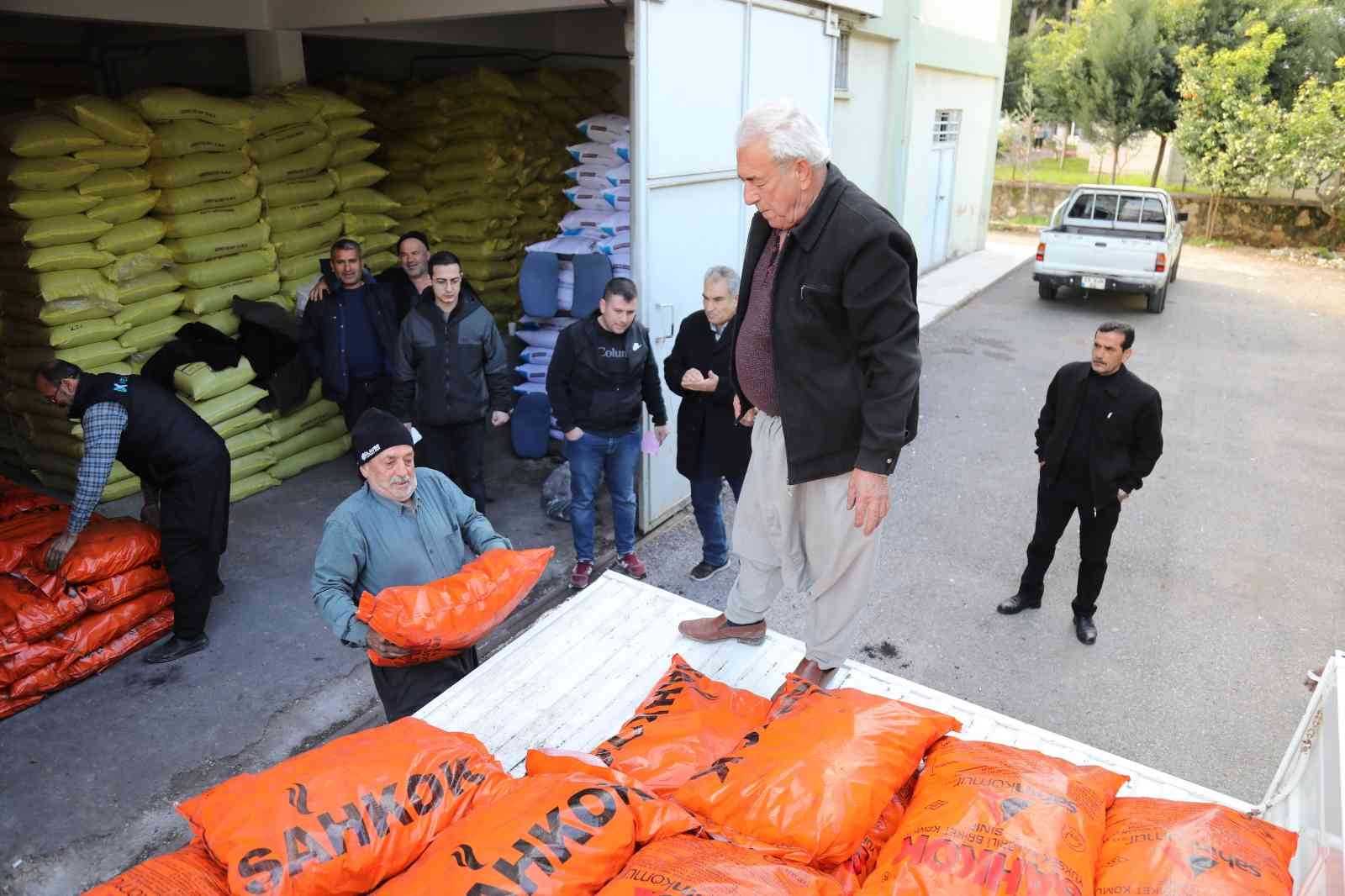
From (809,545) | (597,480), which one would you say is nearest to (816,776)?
(809,545)

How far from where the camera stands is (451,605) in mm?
2684

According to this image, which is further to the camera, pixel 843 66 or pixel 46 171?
pixel 843 66

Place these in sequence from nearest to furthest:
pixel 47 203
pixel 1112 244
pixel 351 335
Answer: pixel 47 203
pixel 351 335
pixel 1112 244

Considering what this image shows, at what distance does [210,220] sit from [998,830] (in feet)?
19.3

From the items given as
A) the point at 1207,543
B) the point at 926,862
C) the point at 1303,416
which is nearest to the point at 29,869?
the point at 926,862

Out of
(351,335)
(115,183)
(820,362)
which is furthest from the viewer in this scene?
(351,335)

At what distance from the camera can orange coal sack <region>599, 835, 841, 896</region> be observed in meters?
1.75

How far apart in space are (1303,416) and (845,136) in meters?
5.53

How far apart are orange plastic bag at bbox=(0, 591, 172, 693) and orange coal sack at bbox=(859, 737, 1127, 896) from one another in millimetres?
3981

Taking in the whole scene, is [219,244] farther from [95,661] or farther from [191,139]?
[95,661]

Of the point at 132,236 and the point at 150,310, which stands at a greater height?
the point at 132,236

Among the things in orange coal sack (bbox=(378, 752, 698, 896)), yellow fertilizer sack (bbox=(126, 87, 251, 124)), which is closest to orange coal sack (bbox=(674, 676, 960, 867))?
orange coal sack (bbox=(378, 752, 698, 896))

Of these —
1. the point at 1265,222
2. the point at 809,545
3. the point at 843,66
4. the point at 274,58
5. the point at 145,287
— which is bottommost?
the point at 1265,222

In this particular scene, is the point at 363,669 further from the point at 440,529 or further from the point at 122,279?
the point at 122,279
